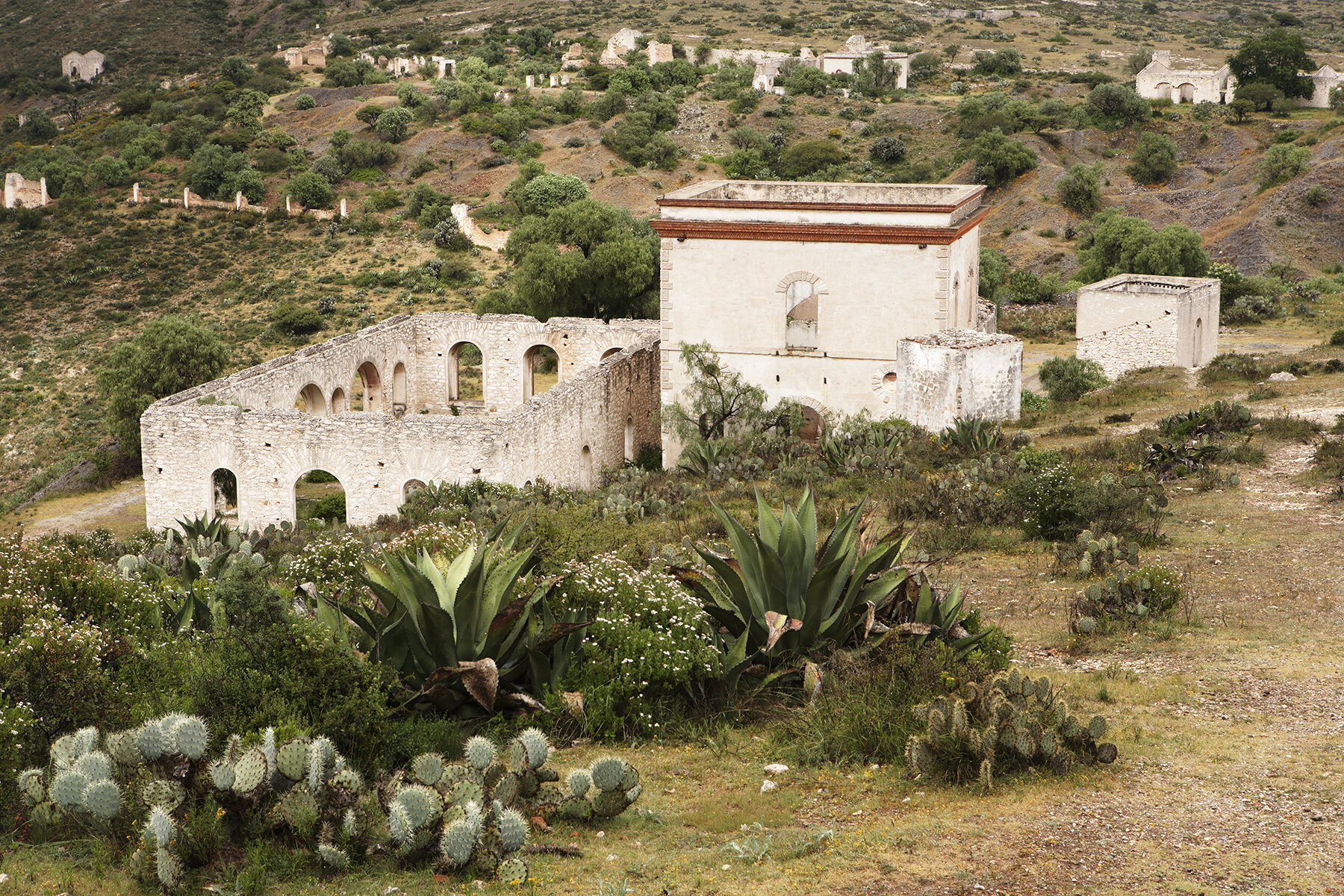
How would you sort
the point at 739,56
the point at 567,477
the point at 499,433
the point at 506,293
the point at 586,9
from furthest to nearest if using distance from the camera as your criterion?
the point at 586,9 < the point at 739,56 < the point at 506,293 < the point at 567,477 < the point at 499,433

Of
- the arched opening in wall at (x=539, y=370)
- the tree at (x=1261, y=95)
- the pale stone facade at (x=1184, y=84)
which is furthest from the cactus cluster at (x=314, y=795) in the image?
the pale stone facade at (x=1184, y=84)

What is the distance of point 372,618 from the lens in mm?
8094

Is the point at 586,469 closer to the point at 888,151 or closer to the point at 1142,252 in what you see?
the point at 1142,252

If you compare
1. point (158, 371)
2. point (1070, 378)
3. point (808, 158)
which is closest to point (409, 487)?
point (1070, 378)

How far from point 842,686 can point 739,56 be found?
79625 millimetres

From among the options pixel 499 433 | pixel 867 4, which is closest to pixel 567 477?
pixel 499 433

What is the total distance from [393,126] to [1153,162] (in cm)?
3662

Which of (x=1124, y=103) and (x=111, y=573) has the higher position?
(x=1124, y=103)

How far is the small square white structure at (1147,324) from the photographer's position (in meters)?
27.8

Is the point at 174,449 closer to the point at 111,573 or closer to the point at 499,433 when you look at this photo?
the point at 499,433

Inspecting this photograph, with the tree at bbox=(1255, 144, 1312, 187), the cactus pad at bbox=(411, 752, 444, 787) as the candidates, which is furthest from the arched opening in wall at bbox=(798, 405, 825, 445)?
the tree at bbox=(1255, 144, 1312, 187)

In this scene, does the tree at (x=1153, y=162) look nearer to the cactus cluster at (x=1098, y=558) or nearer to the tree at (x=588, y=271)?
the tree at (x=588, y=271)

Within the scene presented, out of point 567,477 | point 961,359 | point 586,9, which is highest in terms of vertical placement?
point 586,9

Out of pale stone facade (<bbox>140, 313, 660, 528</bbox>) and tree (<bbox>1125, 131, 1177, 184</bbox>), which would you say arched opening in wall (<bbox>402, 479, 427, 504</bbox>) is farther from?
tree (<bbox>1125, 131, 1177, 184</bbox>)
